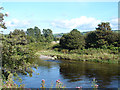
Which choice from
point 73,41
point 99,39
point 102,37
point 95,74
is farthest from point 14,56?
point 99,39

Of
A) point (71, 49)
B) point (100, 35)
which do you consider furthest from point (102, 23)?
point (71, 49)

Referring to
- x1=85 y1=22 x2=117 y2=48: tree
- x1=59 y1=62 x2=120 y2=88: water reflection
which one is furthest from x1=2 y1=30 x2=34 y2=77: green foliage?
x1=85 y1=22 x2=117 y2=48: tree

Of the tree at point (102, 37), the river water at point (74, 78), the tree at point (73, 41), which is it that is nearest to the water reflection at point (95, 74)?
the river water at point (74, 78)

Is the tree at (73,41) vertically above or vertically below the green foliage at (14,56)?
above

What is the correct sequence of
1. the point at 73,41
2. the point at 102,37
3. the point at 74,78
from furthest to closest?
the point at 73,41 < the point at 102,37 < the point at 74,78

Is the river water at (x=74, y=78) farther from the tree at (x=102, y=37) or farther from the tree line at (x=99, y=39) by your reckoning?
the tree at (x=102, y=37)

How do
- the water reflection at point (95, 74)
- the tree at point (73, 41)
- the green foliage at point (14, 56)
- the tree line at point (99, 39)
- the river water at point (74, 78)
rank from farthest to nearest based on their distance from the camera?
the tree at point (73, 41)
the tree line at point (99, 39)
the water reflection at point (95, 74)
the river water at point (74, 78)
the green foliage at point (14, 56)

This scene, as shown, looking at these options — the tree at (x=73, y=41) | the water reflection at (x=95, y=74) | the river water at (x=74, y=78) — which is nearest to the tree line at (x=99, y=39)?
the tree at (x=73, y=41)

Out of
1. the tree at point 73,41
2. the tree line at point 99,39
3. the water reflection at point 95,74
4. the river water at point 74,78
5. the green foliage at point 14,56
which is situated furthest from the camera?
the tree at point 73,41

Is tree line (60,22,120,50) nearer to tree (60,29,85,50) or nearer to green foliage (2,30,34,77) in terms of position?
tree (60,29,85,50)

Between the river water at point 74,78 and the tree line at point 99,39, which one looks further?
the tree line at point 99,39

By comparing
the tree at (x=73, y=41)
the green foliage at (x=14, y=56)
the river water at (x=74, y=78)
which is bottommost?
the river water at (x=74, y=78)

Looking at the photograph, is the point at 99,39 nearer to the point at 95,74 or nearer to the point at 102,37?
the point at 102,37

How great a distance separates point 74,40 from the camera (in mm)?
40125
